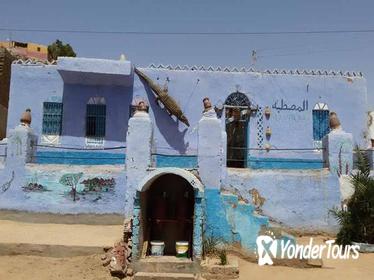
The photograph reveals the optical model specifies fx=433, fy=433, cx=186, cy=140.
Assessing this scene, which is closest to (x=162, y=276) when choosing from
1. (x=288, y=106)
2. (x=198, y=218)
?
(x=198, y=218)

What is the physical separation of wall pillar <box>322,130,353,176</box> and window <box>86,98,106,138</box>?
334 inches

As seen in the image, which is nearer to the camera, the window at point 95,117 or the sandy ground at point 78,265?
the sandy ground at point 78,265

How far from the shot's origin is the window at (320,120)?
1716 cm

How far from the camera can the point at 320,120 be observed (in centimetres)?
1725

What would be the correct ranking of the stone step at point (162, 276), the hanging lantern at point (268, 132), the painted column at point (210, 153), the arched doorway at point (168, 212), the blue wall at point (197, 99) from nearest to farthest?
the stone step at point (162, 276)
the arched doorway at point (168, 212)
the painted column at point (210, 153)
the blue wall at point (197, 99)
the hanging lantern at point (268, 132)

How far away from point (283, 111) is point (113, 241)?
9412mm

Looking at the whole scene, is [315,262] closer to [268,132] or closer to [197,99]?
[268,132]

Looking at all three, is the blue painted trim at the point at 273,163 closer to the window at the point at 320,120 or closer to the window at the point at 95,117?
the window at the point at 320,120

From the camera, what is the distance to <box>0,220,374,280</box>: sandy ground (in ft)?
31.3

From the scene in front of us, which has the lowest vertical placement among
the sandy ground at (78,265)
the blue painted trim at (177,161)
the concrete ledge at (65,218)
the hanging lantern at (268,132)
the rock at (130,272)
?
the rock at (130,272)

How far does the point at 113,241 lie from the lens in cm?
1055

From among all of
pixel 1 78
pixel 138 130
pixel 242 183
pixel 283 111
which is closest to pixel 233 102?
pixel 283 111

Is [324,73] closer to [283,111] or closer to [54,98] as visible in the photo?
[283,111]

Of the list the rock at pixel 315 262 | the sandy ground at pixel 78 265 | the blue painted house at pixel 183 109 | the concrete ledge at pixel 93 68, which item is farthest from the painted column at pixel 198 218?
the concrete ledge at pixel 93 68
